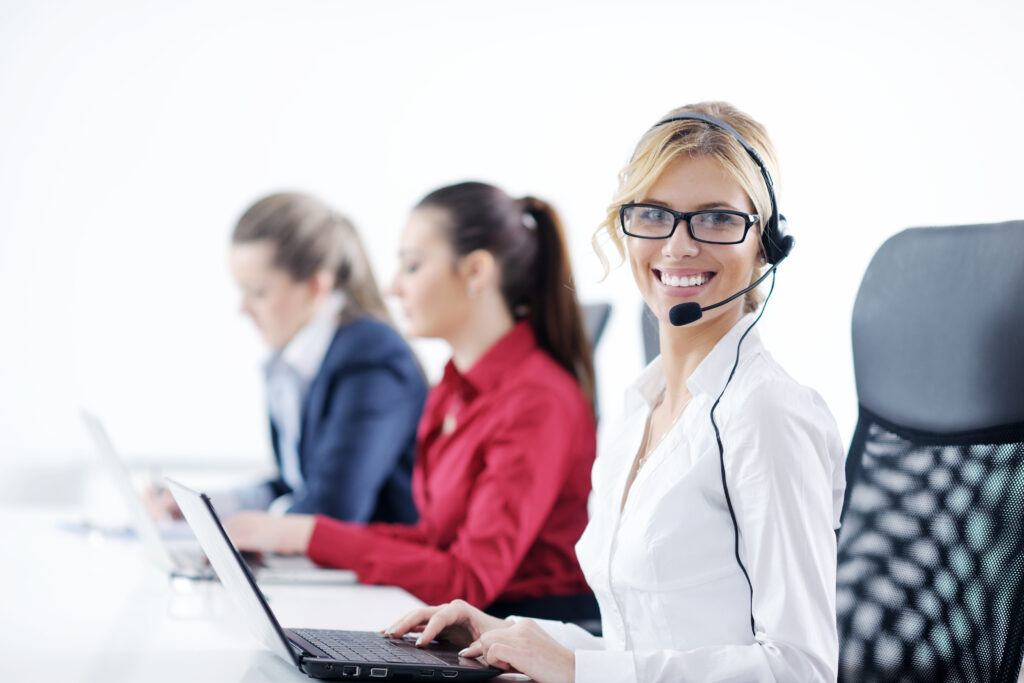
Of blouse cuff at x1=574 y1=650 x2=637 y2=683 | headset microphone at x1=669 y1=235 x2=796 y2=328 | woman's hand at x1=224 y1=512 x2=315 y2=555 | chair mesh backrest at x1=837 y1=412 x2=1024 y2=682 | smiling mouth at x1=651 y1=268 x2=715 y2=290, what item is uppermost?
smiling mouth at x1=651 y1=268 x2=715 y2=290

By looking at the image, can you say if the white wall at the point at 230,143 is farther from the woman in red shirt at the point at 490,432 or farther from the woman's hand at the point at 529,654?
the woman's hand at the point at 529,654

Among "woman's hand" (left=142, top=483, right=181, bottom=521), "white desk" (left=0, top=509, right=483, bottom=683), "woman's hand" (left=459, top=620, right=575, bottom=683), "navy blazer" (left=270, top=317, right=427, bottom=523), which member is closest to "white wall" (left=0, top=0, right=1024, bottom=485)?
"navy blazer" (left=270, top=317, right=427, bottom=523)

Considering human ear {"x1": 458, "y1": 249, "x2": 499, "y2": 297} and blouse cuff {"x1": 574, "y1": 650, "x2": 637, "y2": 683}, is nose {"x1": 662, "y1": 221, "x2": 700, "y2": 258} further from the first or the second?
human ear {"x1": 458, "y1": 249, "x2": 499, "y2": 297}

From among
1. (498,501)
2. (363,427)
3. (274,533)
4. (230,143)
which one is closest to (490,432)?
(498,501)

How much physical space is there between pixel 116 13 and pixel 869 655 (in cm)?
352

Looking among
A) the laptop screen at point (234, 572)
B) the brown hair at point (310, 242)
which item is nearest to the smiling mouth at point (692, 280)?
the laptop screen at point (234, 572)

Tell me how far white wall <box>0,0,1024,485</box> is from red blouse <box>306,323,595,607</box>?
166 centimetres

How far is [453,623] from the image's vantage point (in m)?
1.30

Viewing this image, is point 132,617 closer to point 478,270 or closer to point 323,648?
point 323,648

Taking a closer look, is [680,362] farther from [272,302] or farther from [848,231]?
[848,231]

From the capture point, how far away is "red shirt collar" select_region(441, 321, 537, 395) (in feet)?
6.56

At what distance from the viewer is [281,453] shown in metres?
2.87

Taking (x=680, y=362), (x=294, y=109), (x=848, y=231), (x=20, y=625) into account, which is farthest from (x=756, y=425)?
(x=294, y=109)

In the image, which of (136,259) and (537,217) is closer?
(537,217)
